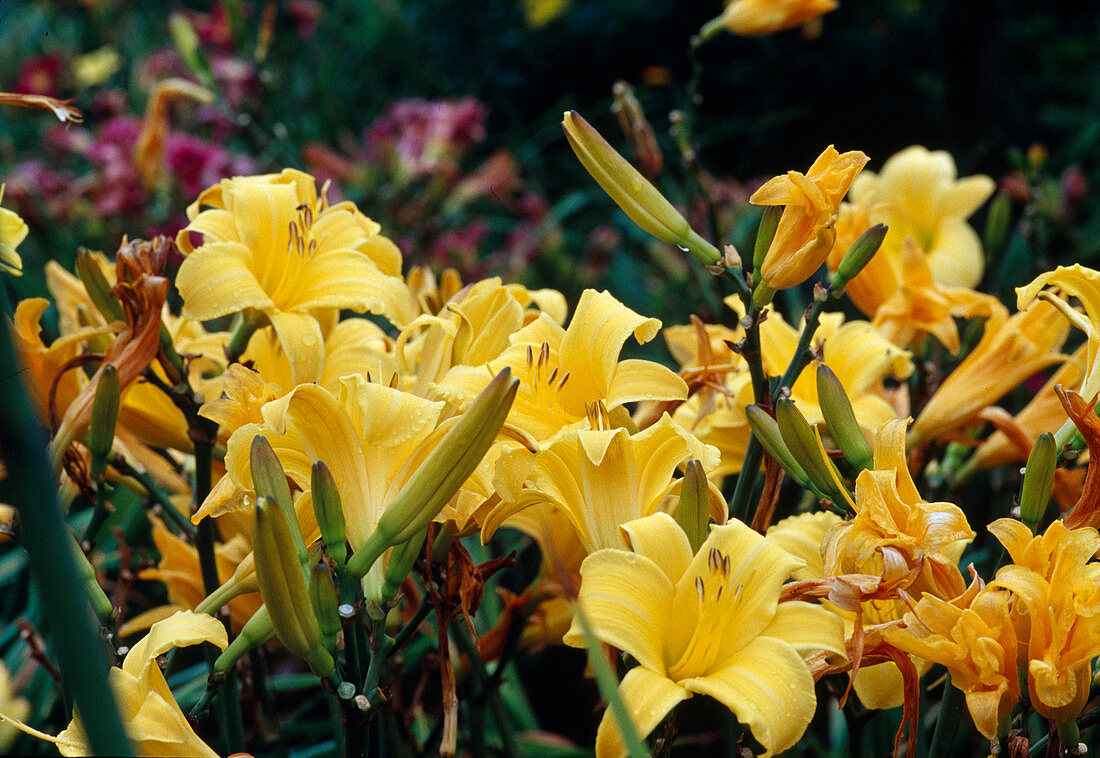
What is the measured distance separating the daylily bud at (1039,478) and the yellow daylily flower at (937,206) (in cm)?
55

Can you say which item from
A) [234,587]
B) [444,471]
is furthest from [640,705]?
[234,587]

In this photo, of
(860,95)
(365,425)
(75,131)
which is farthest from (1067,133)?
(365,425)

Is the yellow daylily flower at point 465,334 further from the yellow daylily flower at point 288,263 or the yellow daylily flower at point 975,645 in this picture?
the yellow daylily flower at point 975,645

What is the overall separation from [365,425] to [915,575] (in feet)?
1.04

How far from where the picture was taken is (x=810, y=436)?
1.72 ft

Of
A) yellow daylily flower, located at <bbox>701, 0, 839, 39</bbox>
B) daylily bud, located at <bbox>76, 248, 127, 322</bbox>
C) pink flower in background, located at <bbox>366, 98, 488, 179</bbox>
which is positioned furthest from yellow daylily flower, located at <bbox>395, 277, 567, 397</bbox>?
pink flower in background, located at <bbox>366, 98, 488, 179</bbox>

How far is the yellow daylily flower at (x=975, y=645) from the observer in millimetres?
455

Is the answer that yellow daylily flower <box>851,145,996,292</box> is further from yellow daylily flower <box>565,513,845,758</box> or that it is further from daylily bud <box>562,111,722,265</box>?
yellow daylily flower <box>565,513,845,758</box>

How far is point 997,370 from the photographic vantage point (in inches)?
29.2

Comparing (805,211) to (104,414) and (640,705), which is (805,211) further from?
(104,414)

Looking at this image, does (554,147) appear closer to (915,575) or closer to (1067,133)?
(1067,133)

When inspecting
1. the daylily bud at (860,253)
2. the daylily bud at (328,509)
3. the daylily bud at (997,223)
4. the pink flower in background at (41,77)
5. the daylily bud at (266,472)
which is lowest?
the daylily bud at (997,223)

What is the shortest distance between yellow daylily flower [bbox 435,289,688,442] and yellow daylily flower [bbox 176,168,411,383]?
130 millimetres

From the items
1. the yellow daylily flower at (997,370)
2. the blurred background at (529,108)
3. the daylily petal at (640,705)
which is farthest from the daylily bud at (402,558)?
the blurred background at (529,108)
